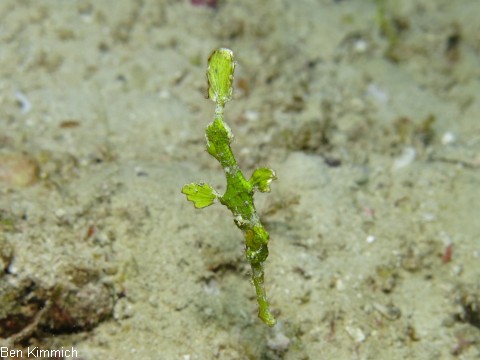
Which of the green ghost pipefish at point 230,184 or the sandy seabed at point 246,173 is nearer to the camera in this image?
the green ghost pipefish at point 230,184

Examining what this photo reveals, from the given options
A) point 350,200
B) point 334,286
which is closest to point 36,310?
point 334,286

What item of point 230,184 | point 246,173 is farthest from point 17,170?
point 230,184

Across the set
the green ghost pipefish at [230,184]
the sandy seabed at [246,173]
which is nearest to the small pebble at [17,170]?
the sandy seabed at [246,173]

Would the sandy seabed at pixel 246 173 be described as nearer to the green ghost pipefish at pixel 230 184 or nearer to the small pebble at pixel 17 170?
the small pebble at pixel 17 170

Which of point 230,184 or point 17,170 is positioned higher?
point 17,170

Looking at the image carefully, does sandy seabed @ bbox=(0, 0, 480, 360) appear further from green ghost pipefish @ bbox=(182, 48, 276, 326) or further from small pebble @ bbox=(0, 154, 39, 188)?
green ghost pipefish @ bbox=(182, 48, 276, 326)

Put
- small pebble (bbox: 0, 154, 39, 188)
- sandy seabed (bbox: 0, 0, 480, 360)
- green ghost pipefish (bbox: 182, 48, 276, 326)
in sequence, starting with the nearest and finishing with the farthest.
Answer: green ghost pipefish (bbox: 182, 48, 276, 326) < sandy seabed (bbox: 0, 0, 480, 360) < small pebble (bbox: 0, 154, 39, 188)

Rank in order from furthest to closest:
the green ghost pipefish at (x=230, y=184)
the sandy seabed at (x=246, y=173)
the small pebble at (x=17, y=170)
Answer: the small pebble at (x=17, y=170) < the sandy seabed at (x=246, y=173) < the green ghost pipefish at (x=230, y=184)

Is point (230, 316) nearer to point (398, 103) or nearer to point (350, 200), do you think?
point (350, 200)

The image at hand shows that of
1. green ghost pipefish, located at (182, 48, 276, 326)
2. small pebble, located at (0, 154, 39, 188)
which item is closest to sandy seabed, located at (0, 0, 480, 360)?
small pebble, located at (0, 154, 39, 188)

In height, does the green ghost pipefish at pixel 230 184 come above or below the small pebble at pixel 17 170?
below

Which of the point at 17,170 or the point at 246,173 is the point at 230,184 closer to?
the point at 246,173
